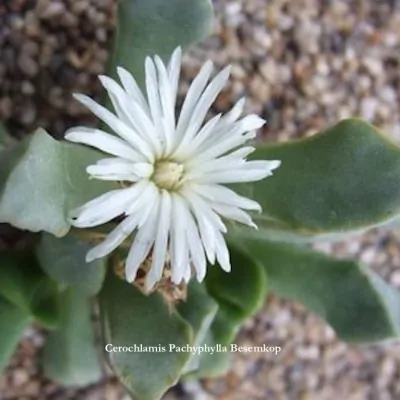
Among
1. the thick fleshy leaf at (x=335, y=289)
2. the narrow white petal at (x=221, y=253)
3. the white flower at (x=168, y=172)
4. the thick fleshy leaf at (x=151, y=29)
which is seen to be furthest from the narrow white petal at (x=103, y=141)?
the thick fleshy leaf at (x=335, y=289)

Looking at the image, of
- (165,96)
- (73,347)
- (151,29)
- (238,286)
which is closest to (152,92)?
(165,96)

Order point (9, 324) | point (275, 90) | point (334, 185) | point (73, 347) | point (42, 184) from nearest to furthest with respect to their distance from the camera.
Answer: point (42, 184) → point (334, 185) → point (9, 324) → point (73, 347) → point (275, 90)

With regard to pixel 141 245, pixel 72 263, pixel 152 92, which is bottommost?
pixel 72 263

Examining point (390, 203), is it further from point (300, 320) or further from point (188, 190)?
point (300, 320)

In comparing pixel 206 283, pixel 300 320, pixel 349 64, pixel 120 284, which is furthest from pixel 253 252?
pixel 349 64

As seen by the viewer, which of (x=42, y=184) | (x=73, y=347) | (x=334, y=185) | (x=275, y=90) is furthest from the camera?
(x=275, y=90)

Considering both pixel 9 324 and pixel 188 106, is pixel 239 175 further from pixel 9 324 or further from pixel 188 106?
pixel 9 324

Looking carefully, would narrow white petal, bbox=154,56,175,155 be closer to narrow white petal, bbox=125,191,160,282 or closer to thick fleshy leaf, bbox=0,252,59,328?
narrow white petal, bbox=125,191,160,282
